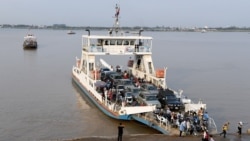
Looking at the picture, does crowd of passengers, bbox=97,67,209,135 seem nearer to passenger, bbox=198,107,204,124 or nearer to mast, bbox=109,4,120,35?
passenger, bbox=198,107,204,124

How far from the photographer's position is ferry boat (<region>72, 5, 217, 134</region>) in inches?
955

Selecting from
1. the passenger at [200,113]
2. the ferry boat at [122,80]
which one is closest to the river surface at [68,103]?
the ferry boat at [122,80]

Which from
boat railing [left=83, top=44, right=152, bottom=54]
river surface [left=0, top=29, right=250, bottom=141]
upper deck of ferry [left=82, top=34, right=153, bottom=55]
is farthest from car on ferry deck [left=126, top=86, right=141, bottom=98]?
boat railing [left=83, top=44, right=152, bottom=54]

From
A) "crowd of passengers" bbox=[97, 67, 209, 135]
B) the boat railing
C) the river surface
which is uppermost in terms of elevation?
the boat railing

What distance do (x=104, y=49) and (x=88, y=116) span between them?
7674mm

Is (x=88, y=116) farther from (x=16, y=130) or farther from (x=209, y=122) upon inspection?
(x=209, y=122)

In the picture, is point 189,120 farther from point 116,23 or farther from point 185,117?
point 116,23

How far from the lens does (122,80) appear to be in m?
31.6

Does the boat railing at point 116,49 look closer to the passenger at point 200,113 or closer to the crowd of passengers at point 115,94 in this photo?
the crowd of passengers at point 115,94

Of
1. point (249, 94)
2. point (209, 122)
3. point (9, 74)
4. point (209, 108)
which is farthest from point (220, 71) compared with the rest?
point (209, 122)

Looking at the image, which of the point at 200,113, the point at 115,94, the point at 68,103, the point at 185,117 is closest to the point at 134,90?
the point at 115,94

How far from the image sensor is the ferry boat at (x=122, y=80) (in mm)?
24266

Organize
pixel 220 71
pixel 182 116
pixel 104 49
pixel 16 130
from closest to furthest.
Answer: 1. pixel 182 116
2. pixel 16 130
3. pixel 104 49
4. pixel 220 71

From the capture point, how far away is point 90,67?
114 feet
